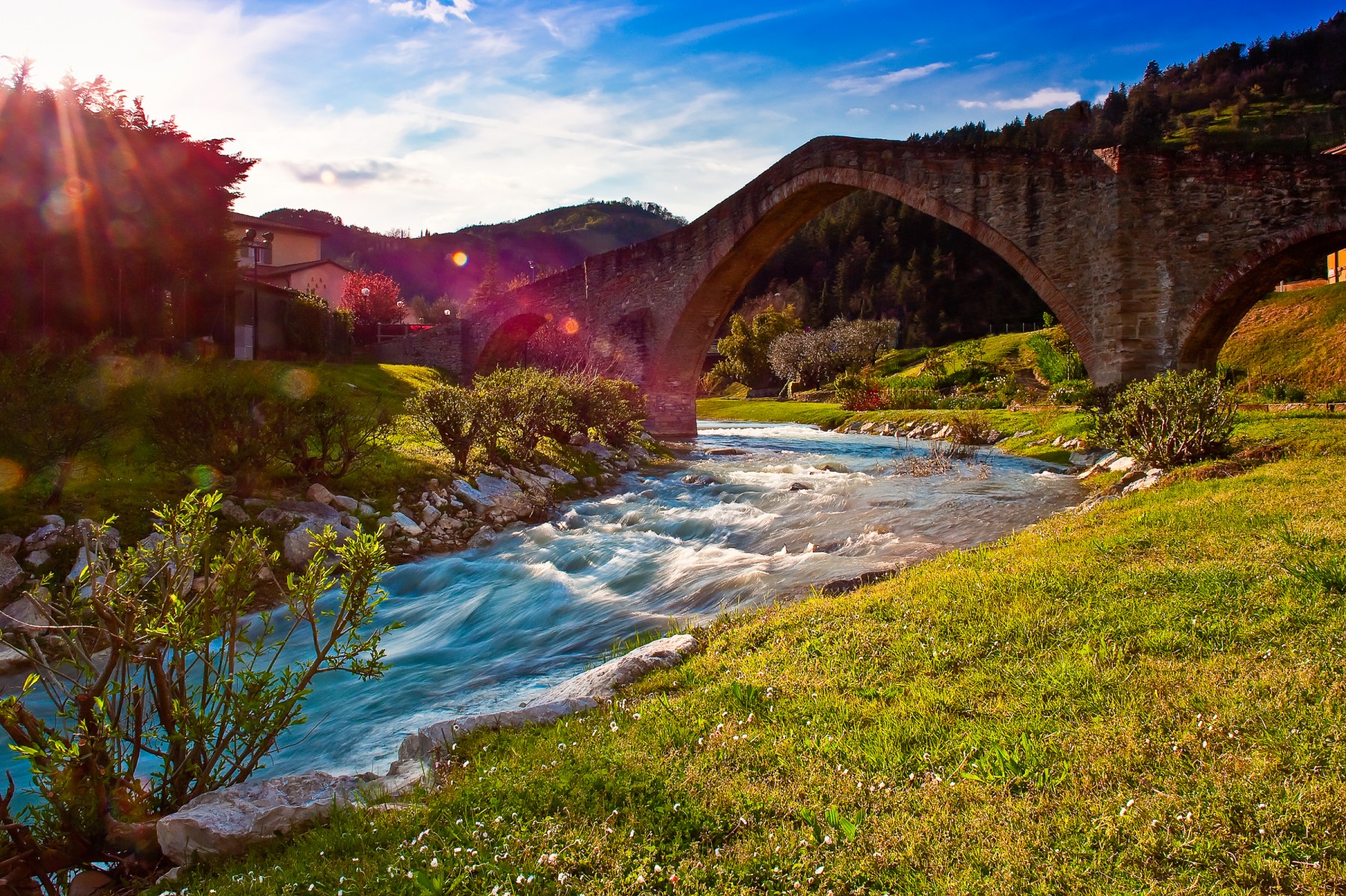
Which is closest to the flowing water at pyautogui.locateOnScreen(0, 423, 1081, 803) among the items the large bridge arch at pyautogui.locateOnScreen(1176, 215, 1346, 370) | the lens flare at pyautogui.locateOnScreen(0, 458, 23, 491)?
the lens flare at pyautogui.locateOnScreen(0, 458, 23, 491)

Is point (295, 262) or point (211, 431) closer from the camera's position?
point (211, 431)

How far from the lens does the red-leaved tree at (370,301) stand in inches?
1486

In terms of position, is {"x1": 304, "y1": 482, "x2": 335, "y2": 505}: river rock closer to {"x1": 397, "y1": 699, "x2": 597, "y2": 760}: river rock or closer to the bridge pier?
{"x1": 397, "y1": 699, "x2": 597, "y2": 760}: river rock

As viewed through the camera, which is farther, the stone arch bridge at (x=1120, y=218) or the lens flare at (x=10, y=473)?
the stone arch bridge at (x=1120, y=218)

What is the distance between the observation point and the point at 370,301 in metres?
38.4

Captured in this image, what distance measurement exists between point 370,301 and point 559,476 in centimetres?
3090

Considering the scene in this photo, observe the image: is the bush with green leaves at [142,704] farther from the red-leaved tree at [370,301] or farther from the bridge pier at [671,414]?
the red-leaved tree at [370,301]

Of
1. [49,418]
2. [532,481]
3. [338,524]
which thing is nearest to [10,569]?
[49,418]

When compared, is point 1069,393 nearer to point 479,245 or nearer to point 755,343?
point 755,343

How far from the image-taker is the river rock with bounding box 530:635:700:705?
3.79 meters

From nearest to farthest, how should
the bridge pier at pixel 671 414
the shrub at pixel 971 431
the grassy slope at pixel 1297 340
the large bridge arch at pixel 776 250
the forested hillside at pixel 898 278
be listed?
the large bridge arch at pixel 776 250, the shrub at pixel 971 431, the grassy slope at pixel 1297 340, the bridge pier at pixel 671 414, the forested hillside at pixel 898 278

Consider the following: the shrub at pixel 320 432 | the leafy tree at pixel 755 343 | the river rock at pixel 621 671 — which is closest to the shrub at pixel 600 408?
the shrub at pixel 320 432

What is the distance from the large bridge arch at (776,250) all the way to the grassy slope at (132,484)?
1135 centimetres

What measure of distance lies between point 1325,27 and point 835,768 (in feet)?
411
